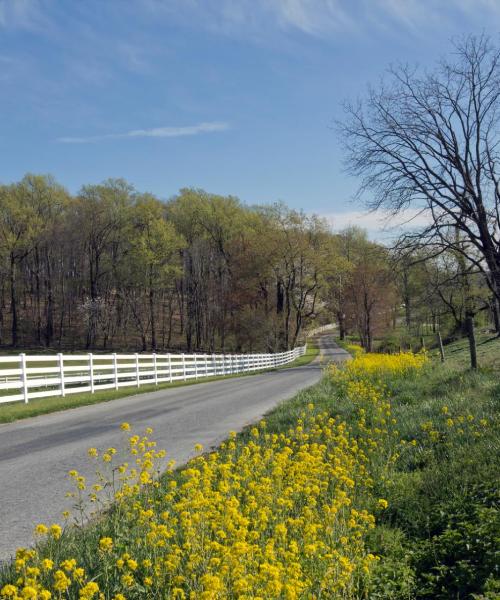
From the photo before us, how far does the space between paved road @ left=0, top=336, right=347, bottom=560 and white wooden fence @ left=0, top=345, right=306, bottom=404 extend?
1758mm

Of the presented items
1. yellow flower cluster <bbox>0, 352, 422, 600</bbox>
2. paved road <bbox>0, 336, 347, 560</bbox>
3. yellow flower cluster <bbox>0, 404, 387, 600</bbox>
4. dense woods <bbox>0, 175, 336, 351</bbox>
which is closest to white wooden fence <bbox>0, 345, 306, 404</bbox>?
paved road <bbox>0, 336, 347, 560</bbox>

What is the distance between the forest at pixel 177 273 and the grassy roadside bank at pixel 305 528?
37.9 m

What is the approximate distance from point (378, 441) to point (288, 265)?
4240cm

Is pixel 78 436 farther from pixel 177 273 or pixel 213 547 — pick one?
pixel 177 273

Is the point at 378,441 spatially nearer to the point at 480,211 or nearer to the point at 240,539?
the point at 240,539

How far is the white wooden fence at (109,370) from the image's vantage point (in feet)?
49.8

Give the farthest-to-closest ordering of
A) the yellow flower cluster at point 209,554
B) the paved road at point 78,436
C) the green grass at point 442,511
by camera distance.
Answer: the paved road at point 78,436 < the green grass at point 442,511 < the yellow flower cluster at point 209,554

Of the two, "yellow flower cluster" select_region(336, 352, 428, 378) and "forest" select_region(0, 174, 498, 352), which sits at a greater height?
"forest" select_region(0, 174, 498, 352)

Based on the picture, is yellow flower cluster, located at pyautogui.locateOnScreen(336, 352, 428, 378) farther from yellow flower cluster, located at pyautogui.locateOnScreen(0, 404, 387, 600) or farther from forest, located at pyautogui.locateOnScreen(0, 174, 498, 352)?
forest, located at pyautogui.locateOnScreen(0, 174, 498, 352)

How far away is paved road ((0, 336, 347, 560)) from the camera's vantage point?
5.70 metres

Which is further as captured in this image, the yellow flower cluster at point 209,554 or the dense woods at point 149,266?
the dense woods at point 149,266

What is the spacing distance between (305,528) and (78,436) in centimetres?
654

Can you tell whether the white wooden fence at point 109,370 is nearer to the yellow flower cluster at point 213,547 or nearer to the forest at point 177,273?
the forest at point 177,273

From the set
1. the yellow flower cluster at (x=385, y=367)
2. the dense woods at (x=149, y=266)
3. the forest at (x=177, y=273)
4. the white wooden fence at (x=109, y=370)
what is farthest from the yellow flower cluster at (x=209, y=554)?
the dense woods at (x=149, y=266)
